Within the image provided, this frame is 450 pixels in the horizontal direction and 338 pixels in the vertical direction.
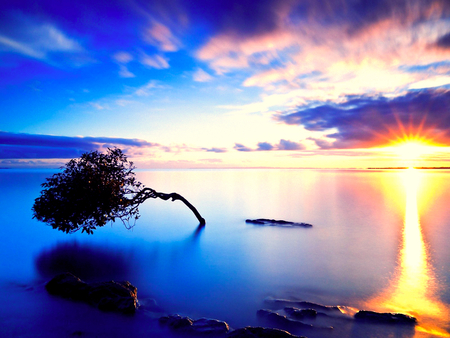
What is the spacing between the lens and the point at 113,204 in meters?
18.5

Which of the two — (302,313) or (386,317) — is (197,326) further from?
(386,317)

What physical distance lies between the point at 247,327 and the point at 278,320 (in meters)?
1.85

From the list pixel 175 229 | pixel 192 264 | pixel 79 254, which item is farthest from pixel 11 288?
pixel 175 229

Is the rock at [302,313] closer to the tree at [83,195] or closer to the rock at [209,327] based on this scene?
the rock at [209,327]

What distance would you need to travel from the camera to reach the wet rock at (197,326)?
29.5 feet

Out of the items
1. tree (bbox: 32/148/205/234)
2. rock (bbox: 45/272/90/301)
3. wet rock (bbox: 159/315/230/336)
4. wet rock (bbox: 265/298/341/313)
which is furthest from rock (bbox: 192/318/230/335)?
tree (bbox: 32/148/205/234)

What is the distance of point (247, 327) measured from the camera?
8.54 m

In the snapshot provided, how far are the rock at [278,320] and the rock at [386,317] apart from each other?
7.23 feet

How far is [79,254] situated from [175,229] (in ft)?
31.7

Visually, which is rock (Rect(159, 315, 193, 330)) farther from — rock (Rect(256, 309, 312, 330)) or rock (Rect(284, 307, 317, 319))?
rock (Rect(284, 307, 317, 319))

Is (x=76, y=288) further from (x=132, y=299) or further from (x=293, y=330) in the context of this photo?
(x=293, y=330)

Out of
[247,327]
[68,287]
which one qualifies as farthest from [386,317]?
[68,287]

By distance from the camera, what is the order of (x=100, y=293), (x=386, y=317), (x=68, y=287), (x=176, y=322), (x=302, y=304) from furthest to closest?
(x=68, y=287) < (x=302, y=304) < (x=100, y=293) < (x=386, y=317) < (x=176, y=322)

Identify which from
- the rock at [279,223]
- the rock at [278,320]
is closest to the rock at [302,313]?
the rock at [278,320]
